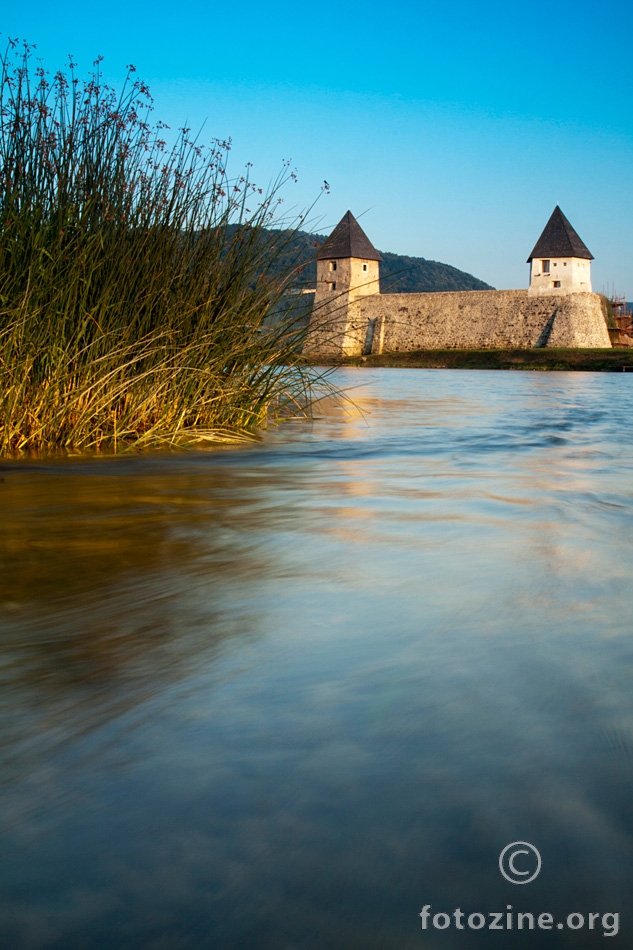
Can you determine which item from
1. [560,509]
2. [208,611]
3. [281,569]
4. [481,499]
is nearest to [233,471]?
[481,499]

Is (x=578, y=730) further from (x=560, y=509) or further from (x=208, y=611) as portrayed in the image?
(x=560, y=509)

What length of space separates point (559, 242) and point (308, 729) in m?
46.7

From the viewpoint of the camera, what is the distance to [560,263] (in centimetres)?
4434

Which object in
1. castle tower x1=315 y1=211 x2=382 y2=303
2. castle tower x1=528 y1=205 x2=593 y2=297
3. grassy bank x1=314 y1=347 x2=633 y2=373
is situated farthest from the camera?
castle tower x1=315 y1=211 x2=382 y2=303

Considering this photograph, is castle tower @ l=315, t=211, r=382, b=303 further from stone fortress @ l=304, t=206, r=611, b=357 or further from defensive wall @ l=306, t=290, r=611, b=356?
defensive wall @ l=306, t=290, r=611, b=356

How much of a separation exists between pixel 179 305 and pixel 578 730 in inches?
165

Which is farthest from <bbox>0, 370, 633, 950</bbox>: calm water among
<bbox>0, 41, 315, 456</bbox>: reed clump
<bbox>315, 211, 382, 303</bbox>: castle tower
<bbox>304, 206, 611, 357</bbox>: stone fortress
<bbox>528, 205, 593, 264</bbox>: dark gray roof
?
<bbox>315, 211, 382, 303</bbox>: castle tower

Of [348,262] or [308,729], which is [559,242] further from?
[308,729]

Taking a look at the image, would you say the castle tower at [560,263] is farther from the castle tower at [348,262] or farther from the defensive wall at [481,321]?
the castle tower at [348,262]

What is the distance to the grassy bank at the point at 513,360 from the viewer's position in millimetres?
33094

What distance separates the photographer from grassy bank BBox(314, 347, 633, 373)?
33.1 meters

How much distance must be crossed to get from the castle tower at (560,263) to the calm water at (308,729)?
43.8 metres

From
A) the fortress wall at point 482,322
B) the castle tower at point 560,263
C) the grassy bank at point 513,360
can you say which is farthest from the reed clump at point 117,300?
the castle tower at point 560,263

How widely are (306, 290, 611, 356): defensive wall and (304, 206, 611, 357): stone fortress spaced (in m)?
0.05
